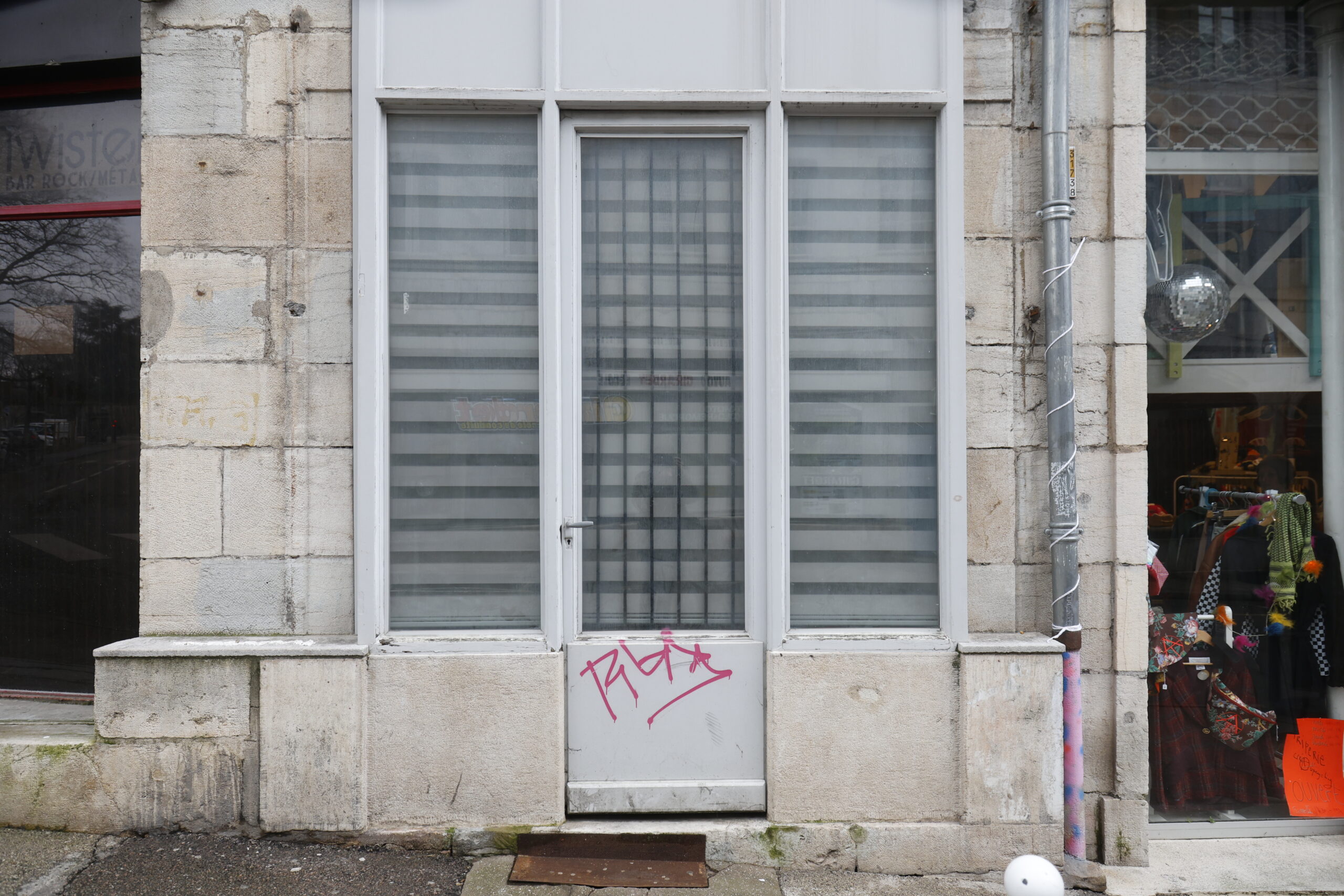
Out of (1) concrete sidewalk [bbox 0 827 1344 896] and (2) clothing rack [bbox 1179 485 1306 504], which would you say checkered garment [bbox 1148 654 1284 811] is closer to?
(1) concrete sidewalk [bbox 0 827 1344 896]

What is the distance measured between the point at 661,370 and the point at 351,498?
1.61 metres

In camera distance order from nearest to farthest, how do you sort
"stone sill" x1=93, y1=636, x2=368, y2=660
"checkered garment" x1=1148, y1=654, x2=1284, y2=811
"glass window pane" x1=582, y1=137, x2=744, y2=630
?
1. "stone sill" x1=93, y1=636, x2=368, y2=660
2. "glass window pane" x1=582, y1=137, x2=744, y2=630
3. "checkered garment" x1=1148, y1=654, x2=1284, y2=811

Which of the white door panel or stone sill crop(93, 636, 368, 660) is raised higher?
stone sill crop(93, 636, 368, 660)

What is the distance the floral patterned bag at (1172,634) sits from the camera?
4.43m

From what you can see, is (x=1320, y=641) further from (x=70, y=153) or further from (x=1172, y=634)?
(x=70, y=153)

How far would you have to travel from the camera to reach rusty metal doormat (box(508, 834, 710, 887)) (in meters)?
3.72

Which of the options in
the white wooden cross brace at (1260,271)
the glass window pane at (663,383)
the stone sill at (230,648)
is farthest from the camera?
the white wooden cross brace at (1260,271)

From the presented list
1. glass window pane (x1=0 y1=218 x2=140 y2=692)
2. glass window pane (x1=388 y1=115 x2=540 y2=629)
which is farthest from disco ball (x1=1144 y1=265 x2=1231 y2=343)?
glass window pane (x1=0 y1=218 x2=140 y2=692)

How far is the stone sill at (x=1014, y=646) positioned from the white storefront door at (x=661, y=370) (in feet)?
3.39

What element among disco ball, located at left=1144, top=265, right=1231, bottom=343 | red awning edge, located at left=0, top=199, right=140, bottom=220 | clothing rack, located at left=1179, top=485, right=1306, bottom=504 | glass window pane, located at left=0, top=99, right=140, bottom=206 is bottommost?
clothing rack, located at left=1179, top=485, right=1306, bottom=504

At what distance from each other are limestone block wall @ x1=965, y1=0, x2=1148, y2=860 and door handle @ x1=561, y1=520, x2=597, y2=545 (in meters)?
1.87

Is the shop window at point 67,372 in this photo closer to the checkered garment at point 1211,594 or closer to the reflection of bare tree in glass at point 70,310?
the reflection of bare tree in glass at point 70,310

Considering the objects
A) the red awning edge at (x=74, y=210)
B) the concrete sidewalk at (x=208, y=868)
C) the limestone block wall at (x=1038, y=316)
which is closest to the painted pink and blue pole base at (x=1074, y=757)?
the limestone block wall at (x=1038, y=316)

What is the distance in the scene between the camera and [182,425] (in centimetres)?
404
